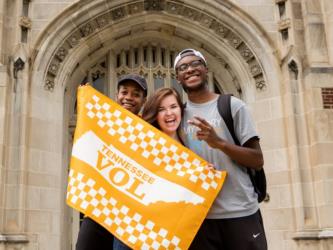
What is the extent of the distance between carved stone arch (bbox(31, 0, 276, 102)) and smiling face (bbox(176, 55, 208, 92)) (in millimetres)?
5952

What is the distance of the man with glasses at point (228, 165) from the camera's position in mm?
2271

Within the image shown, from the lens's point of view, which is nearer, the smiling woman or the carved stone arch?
the smiling woman

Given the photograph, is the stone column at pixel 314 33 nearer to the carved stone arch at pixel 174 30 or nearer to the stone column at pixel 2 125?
the carved stone arch at pixel 174 30

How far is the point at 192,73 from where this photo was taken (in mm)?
2518

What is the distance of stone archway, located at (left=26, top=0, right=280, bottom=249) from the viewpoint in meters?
8.02

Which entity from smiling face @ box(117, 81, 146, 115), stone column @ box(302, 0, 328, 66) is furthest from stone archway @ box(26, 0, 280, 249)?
smiling face @ box(117, 81, 146, 115)

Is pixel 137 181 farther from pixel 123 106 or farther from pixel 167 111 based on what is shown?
pixel 123 106

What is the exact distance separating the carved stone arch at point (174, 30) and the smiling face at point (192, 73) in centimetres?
595

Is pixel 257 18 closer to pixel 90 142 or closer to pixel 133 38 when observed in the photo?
pixel 133 38

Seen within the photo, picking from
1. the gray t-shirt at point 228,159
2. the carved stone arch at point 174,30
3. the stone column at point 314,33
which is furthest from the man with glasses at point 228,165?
the stone column at point 314,33

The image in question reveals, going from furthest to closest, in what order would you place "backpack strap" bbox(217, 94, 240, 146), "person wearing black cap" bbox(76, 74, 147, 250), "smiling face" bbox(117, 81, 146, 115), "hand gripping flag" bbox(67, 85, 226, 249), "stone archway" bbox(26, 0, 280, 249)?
1. "stone archway" bbox(26, 0, 280, 249)
2. "smiling face" bbox(117, 81, 146, 115)
3. "person wearing black cap" bbox(76, 74, 147, 250)
4. "backpack strap" bbox(217, 94, 240, 146)
5. "hand gripping flag" bbox(67, 85, 226, 249)

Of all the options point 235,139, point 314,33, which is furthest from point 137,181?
point 314,33

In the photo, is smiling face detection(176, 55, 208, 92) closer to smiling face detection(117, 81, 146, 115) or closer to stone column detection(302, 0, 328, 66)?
smiling face detection(117, 81, 146, 115)

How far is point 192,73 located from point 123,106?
1.69 ft
